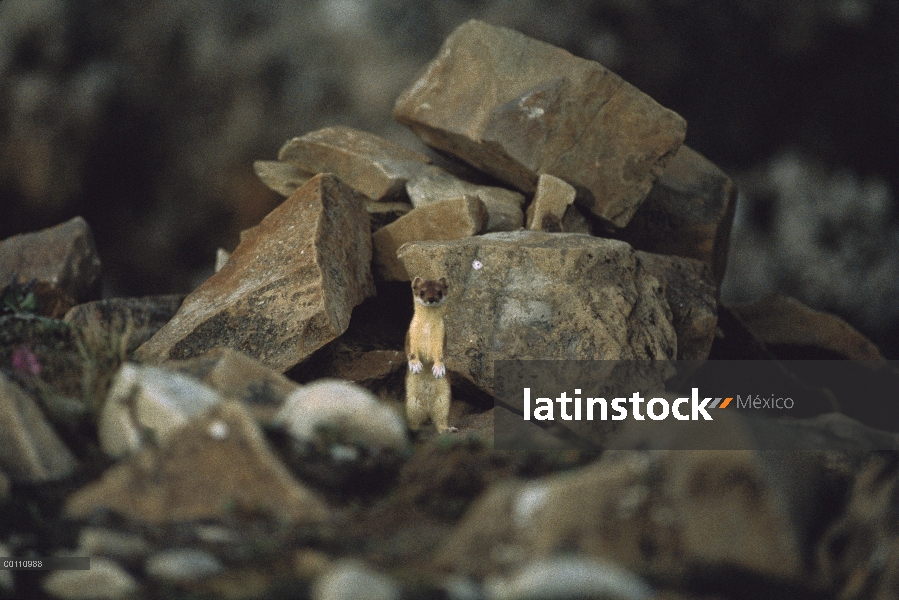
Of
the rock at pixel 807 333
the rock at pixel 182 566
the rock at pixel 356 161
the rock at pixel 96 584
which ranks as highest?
the rock at pixel 356 161

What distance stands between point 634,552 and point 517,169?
586 centimetres

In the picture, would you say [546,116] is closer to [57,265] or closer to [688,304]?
[688,304]

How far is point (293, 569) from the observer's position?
380 cm

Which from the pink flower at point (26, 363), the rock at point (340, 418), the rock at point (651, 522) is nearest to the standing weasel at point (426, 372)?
the rock at point (340, 418)

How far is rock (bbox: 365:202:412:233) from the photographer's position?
30.8 feet

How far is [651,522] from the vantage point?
3.90 meters

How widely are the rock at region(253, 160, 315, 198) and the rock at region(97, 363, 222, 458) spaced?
524 centimetres

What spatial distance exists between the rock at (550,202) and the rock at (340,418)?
425 centimetres

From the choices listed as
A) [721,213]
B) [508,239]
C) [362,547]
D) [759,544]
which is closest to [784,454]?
[759,544]

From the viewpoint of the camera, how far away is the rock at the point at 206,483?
4238 millimetres

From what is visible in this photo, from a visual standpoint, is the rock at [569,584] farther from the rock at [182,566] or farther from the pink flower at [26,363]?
the pink flower at [26,363]

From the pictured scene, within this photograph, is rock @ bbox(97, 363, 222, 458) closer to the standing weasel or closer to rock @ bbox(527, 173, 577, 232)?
the standing weasel

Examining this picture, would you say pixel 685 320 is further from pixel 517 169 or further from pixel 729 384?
pixel 517 169

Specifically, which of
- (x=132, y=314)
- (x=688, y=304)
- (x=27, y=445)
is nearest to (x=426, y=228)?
(x=688, y=304)
